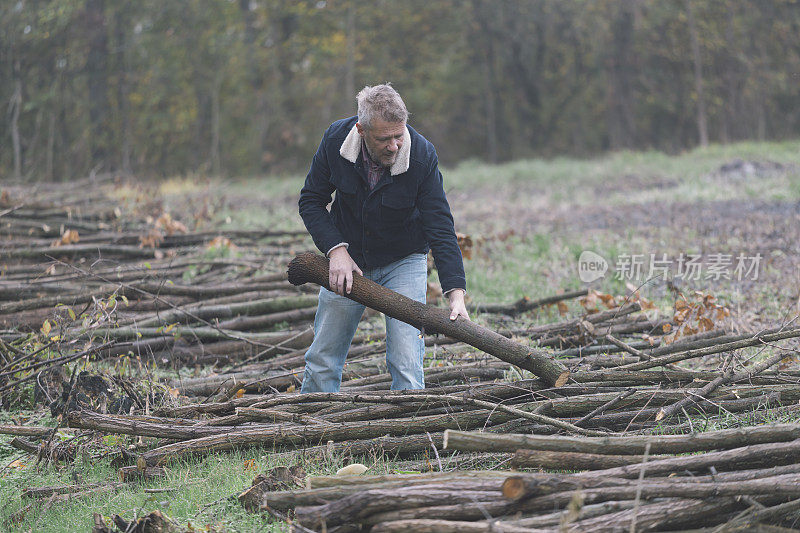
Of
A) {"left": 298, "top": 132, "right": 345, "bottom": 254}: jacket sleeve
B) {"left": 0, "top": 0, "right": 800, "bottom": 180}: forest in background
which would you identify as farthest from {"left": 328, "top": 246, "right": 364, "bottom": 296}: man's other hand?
{"left": 0, "top": 0, "right": 800, "bottom": 180}: forest in background

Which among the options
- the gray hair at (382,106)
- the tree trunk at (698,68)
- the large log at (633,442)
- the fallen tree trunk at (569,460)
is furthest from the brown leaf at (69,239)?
the tree trunk at (698,68)

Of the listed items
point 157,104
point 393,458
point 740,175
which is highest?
point 157,104

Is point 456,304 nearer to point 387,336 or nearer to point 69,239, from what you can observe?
point 387,336

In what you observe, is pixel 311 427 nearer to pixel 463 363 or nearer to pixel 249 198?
pixel 463 363

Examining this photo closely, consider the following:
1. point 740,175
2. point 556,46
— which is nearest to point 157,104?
point 556,46

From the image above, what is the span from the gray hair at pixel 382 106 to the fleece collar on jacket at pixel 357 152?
211 mm

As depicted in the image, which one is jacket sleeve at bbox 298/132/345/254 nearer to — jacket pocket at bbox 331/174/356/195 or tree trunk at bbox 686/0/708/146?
jacket pocket at bbox 331/174/356/195

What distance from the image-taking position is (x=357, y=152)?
159 inches

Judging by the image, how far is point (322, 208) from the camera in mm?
4320

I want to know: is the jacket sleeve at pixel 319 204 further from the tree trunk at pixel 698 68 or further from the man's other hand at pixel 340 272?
the tree trunk at pixel 698 68

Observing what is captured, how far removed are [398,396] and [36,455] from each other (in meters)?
2.11

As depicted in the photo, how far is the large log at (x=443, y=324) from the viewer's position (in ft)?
12.7

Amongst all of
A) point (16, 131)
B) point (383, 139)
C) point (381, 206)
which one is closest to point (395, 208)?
point (381, 206)

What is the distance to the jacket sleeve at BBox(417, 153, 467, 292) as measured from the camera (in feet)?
13.5
